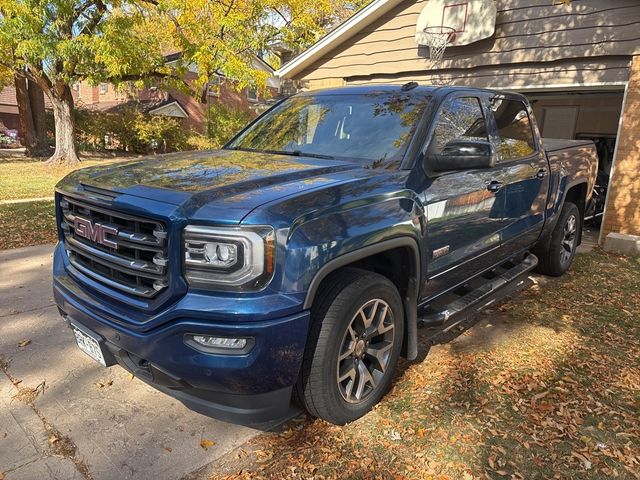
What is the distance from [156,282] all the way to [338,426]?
1.37 meters

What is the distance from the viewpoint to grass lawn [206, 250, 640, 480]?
2.63 metres

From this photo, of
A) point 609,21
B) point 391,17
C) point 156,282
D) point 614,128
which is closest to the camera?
point 156,282

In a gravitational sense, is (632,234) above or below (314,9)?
below

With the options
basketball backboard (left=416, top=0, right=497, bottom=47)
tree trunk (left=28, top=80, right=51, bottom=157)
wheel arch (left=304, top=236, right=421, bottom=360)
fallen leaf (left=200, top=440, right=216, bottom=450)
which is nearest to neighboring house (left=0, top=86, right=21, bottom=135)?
tree trunk (left=28, top=80, right=51, bottom=157)

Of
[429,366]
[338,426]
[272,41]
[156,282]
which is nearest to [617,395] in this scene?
[429,366]

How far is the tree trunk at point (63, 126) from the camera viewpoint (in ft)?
56.4

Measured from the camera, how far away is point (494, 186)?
151 inches

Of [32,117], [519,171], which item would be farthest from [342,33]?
[32,117]

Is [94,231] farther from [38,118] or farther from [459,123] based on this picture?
[38,118]

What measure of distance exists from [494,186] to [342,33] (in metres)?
6.96

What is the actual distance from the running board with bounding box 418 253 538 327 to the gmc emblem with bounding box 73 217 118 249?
2.04 metres

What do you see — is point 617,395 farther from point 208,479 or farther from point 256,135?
point 256,135

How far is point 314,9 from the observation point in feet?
78.4

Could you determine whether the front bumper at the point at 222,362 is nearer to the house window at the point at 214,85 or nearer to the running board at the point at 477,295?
the running board at the point at 477,295
